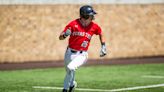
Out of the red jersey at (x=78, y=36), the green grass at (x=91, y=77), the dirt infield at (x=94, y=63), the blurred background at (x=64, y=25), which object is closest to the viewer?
the red jersey at (x=78, y=36)

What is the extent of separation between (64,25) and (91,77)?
6.56 m

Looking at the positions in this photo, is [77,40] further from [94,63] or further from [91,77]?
[94,63]

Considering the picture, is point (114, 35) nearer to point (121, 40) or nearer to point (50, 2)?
point (121, 40)

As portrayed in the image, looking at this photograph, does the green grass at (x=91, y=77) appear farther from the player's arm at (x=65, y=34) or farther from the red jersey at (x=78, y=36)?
the player's arm at (x=65, y=34)

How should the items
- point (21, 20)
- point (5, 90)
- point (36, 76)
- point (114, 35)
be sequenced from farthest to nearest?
1. point (114, 35)
2. point (21, 20)
3. point (36, 76)
4. point (5, 90)

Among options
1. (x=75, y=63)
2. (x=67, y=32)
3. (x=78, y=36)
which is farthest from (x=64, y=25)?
(x=75, y=63)

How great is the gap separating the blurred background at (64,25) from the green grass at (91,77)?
8.14 ft

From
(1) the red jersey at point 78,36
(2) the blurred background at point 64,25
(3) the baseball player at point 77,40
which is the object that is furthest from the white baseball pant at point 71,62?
(2) the blurred background at point 64,25

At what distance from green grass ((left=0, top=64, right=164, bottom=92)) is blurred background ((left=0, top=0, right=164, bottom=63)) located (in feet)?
8.14

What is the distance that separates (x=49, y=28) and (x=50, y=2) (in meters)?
1.13

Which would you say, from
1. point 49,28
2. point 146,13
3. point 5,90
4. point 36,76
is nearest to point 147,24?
point 146,13

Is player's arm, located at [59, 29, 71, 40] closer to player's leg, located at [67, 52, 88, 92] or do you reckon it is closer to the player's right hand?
the player's right hand

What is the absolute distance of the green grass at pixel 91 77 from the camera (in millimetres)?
14711

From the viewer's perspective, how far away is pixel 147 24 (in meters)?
25.7
